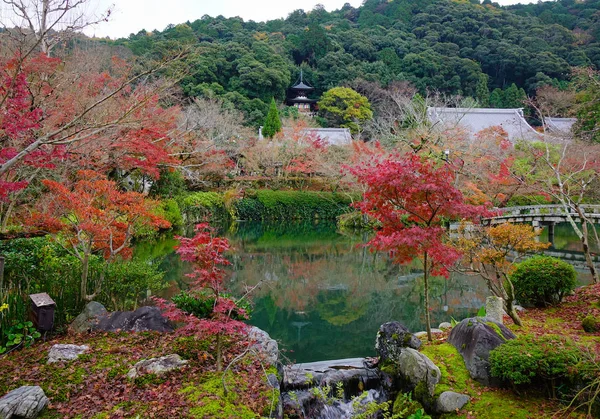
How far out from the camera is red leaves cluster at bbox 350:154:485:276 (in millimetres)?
4926

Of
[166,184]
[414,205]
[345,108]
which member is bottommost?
[166,184]

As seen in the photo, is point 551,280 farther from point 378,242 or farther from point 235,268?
point 235,268

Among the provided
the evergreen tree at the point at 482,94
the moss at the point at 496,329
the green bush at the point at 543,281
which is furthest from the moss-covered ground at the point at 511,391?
the evergreen tree at the point at 482,94

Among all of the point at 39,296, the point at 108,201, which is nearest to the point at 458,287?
the point at 108,201

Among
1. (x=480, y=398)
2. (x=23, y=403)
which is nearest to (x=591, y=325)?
(x=480, y=398)

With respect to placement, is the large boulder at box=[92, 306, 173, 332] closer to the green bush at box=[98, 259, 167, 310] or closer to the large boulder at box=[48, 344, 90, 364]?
the large boulder at box=[48, 344, 90, 364]

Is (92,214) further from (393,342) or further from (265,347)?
(393,342)

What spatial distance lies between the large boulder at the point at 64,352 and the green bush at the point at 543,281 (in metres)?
6.23

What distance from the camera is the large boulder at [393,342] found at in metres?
4.89

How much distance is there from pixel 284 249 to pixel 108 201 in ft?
26.2

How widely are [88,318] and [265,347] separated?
2.28 metres

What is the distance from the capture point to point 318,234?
1811 cm

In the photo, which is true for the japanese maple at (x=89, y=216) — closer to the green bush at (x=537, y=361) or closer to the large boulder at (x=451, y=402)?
the large boulder at (x=451, y=402)

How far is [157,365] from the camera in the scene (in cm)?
408
